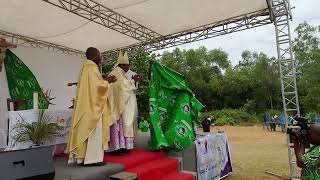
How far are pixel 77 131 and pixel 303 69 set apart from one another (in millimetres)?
19204

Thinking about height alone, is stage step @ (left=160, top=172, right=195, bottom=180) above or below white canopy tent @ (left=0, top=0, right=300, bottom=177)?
below

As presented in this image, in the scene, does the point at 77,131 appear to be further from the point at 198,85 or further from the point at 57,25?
the point at 198,85

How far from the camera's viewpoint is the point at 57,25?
6.80 m

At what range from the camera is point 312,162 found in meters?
2.04

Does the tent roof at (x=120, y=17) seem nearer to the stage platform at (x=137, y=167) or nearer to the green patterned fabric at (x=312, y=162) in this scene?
the stage platform at (x=137, y=167)

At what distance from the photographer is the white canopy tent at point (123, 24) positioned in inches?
228

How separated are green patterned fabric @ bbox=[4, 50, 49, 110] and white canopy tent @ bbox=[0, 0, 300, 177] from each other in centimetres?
17

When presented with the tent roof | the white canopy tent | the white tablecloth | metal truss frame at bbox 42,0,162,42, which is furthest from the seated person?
metal truss frame at bbox 42,0,162,42

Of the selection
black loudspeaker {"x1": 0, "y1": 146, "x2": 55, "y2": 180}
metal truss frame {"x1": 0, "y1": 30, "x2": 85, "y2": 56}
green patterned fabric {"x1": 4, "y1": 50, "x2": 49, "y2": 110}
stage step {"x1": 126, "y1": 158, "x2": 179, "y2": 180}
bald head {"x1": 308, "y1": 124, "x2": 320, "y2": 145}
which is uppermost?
metal truss frame {"x1": 0, "y1": 30, "x2": 85, "y2": 56}

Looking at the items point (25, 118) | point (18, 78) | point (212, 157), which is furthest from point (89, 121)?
point (18, 78)

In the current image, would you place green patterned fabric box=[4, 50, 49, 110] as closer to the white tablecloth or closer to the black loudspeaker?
the white tablecloth

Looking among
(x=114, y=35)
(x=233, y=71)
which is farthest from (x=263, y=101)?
(x=114, y=35)

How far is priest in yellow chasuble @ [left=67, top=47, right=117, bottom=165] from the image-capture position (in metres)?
3.33

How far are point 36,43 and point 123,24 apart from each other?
2.53 meters
